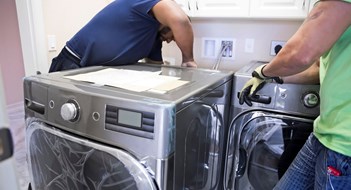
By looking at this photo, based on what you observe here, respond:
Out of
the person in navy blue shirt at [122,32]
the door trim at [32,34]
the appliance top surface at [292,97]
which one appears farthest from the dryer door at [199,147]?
the door trim at [32,34]

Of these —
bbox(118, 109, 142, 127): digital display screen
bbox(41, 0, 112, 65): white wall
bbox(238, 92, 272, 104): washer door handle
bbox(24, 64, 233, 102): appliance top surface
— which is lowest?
bbox(238, 92, 272, 104): washer door handle

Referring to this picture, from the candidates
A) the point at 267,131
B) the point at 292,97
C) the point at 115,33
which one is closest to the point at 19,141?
the point at 115,33

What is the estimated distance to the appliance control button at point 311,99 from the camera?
3.56 feet

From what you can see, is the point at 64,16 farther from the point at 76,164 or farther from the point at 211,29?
the point at 76,164

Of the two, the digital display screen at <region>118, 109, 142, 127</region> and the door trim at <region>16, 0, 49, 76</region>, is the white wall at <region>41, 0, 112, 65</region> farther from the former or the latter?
the digital display screen at <region>118, 109, 142, 127</region>

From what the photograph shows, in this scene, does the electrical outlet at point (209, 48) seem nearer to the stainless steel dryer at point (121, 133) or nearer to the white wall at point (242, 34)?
the white wall at point (242, 34)

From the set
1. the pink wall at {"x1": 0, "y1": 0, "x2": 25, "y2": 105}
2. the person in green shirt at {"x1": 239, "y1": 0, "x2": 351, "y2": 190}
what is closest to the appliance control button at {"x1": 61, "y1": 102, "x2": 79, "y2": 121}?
the person in green shirt at {"x1": 239, "y1": 0, "x2": 351, "y2": 190}

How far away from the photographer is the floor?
200cm

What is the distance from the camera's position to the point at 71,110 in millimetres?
870

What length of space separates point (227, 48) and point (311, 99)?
87 centimetres

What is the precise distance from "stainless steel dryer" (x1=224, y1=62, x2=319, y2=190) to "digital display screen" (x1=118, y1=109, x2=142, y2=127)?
59 cm

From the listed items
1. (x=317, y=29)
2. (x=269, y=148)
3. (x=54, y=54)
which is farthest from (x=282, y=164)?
(x=54, y=54)

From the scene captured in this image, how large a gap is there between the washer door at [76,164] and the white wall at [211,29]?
99cm

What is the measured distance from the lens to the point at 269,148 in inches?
50.6
